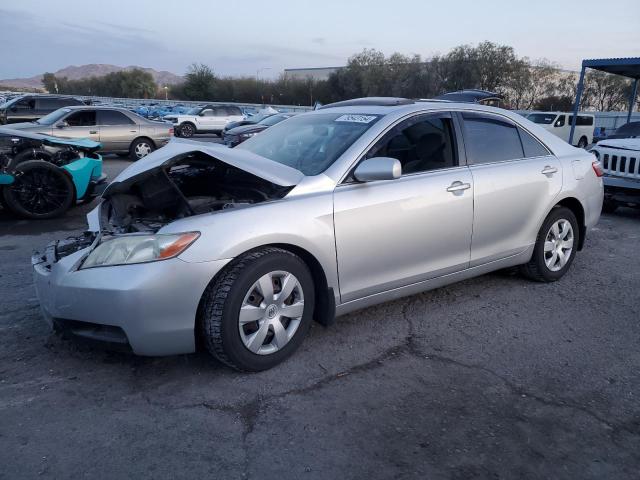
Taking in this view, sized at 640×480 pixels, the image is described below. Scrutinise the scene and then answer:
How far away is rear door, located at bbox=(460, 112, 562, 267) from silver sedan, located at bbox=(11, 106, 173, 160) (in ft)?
34.1

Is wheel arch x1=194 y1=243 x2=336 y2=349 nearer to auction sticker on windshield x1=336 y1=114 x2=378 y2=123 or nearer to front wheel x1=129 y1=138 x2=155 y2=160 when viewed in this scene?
auction sticker on windshield x1=336 y1=114 x2=378 y2=123

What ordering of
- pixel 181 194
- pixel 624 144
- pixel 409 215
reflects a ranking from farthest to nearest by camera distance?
1. pixel 624 144
2. pixel 409 215
3. pixel 181 194

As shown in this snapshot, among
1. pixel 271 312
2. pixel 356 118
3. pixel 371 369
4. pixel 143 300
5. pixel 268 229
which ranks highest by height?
pixel 356 118

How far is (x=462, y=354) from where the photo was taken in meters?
3.46

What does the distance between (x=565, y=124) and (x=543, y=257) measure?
21365 mm

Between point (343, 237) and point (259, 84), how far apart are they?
76.8 metres

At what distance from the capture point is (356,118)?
3.89 meters

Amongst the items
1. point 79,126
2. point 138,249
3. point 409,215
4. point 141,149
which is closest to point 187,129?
point 141,149

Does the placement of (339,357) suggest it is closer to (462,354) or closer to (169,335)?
(462,354)

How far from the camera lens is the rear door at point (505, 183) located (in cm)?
407

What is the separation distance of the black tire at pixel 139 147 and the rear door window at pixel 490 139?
1182cm

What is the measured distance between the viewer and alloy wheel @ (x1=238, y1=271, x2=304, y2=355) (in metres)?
3.00

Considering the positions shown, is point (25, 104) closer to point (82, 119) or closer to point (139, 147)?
point (82, 119)

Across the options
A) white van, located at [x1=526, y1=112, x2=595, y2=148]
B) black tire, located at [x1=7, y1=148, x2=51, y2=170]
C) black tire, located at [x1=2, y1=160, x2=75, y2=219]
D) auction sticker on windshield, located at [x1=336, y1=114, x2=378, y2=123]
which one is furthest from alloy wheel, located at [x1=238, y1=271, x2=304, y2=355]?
white van, located at [x1=526, y1=112, x2=595, y2=148]
